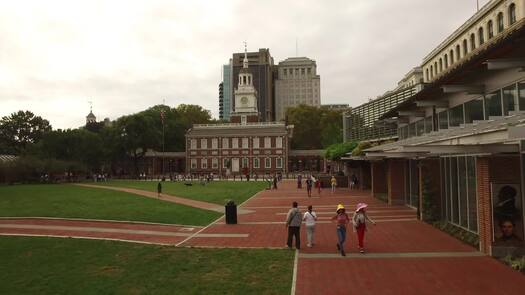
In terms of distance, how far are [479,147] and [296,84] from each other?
579 ft

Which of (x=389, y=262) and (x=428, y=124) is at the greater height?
(x=428, y=124)

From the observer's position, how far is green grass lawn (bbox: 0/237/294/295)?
9.27 meters

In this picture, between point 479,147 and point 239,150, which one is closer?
point 479,147

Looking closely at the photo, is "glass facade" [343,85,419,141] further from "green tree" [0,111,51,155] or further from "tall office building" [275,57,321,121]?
"tall office building" [275,57,321,121]

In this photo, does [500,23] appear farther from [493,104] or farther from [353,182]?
[493,104]

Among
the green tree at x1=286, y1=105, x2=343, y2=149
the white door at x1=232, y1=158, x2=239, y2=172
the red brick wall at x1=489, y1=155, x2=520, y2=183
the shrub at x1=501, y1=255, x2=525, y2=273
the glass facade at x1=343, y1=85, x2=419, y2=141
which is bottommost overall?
the shrub at x1=501, y1=255, x2=525, y2=273

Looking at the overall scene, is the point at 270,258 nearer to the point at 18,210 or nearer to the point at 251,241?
the point at 251,241

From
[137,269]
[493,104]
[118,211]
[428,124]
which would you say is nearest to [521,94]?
[493,104]

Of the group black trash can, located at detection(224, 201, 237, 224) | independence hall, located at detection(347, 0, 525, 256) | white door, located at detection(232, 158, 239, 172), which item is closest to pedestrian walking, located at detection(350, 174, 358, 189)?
independence hall, located at detection(347, 0, 525, 256)

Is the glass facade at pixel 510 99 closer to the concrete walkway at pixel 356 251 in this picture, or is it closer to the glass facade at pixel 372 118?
the concrete walkway at pixel 356 251

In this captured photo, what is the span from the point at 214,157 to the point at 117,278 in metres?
73.4

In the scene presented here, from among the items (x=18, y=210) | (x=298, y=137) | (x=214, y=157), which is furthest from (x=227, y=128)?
(x=18, y=210)

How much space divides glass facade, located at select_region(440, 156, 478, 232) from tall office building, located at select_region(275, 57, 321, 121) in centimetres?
16613

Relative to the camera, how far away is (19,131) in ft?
257
